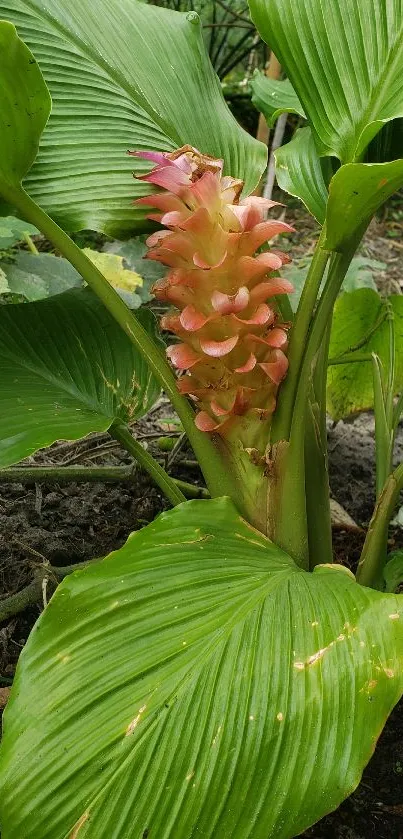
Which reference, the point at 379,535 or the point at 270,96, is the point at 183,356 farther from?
the point at 270,96

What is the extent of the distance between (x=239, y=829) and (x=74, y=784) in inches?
4.8

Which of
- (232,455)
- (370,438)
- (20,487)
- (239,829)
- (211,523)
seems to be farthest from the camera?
(370,438)

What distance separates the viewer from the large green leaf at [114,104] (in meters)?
0.91

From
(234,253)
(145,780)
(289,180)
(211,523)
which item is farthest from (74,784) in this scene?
(289,180)

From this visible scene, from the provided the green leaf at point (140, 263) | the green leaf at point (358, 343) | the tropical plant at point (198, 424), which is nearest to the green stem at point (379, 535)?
the tropical plant at point (198, 424)

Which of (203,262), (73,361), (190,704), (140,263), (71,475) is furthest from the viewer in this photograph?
(140,263)

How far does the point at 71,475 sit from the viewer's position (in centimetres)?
112

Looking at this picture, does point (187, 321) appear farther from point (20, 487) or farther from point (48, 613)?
point (20, 487)

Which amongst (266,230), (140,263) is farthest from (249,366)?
(140,263)

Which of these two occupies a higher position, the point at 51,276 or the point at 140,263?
the point at 51,276

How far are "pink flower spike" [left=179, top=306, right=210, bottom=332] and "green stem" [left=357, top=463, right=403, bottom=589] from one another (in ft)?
0.90

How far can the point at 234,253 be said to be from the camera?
804mm

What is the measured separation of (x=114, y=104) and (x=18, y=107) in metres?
0.28

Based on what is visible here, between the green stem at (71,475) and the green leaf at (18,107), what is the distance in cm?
44
